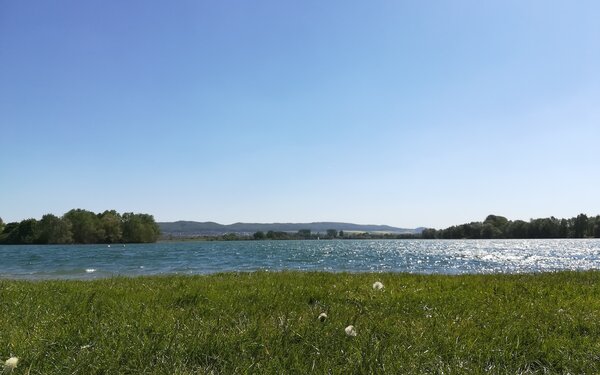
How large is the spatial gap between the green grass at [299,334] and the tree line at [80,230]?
126472 millimetres

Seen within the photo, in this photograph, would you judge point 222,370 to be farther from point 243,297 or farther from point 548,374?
point 243,297

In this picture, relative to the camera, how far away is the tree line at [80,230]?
4692 inches

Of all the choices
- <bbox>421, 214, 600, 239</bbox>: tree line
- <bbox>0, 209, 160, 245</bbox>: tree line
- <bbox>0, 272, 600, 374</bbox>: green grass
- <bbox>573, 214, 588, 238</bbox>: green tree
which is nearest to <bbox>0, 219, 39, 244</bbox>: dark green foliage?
<bbox>0, 209, 160, 245</bbox>: tree line

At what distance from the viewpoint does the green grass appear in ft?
11.8

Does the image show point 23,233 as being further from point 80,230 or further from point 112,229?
point 112,229

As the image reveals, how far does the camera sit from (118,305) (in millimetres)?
6086

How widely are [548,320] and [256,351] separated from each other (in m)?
3.72

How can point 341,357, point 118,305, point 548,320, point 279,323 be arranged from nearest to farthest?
point 341,357 → point 279,323 → point 548,320 → point 118,305

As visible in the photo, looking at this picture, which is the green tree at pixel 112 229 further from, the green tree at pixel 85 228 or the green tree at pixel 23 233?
the green tree at pixel 23 233

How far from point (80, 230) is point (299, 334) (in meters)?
132

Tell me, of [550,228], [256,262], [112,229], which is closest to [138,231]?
[112,229]

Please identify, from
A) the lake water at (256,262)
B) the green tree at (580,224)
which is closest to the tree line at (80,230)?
the lake water at (256,262)

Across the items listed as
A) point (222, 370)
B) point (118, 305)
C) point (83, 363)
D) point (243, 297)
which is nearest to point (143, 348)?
point (83, 363)

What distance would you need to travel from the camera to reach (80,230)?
4751 inches
